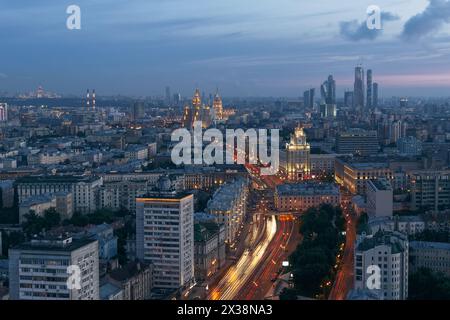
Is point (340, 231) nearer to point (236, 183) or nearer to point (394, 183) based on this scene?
point (236, 183)

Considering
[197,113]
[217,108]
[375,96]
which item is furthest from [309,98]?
[197,113]

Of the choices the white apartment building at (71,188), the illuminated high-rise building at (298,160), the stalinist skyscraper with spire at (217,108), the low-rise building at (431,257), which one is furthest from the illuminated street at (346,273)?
the stalinist skyscraper with spire at (217,108)

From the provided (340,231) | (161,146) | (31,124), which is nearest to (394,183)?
(340,231)

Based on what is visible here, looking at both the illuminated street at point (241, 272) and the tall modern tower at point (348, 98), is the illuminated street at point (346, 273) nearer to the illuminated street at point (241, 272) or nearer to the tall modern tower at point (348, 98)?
the illuminated street at point (241, 272)

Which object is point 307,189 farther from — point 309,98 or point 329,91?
point 309,98

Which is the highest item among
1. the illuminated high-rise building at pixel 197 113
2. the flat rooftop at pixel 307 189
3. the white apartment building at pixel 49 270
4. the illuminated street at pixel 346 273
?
the illuminated high-rise building at pixel 197 113

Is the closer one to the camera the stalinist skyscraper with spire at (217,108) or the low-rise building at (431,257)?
the low-rise building at (431,257)

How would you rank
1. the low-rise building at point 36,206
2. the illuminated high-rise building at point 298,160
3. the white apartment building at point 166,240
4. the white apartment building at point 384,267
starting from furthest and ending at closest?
1. the illuminated high-rise building at point 298,160
2. the low-rise building at point 36,206
3. the white apartment building at point 166,240
4. the white apartment building at point 384,267
